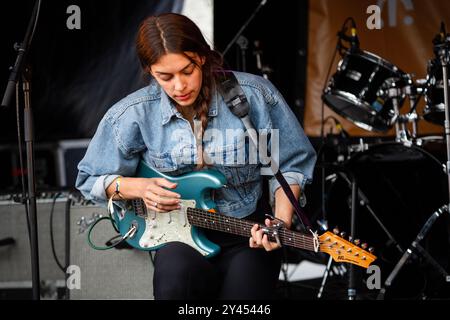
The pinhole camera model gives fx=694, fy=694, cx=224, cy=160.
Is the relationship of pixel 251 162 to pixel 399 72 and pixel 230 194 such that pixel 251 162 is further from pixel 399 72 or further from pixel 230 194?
pixel 399 72

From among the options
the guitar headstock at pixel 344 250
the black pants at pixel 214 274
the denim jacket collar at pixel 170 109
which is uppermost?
the denim jacket collar at pixel 170 109

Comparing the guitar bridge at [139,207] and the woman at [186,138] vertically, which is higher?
the woman at [186,138]

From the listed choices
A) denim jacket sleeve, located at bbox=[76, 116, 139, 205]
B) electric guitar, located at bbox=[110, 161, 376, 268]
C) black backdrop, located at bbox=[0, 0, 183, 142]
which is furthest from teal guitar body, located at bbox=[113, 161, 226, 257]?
black backdrop, located at bbox=[0, 0, 183, 142]

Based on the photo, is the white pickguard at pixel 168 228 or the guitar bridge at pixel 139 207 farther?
the guitar bridge at pixel 139 207

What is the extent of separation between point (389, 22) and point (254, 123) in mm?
2439

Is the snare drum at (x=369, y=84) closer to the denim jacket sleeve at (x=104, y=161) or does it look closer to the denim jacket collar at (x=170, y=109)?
the denim jacket collar at (x=170, y=109)

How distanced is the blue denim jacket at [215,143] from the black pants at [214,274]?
10.6 inches

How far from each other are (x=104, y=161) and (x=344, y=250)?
39.6 inches

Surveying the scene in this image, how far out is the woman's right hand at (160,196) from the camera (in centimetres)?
257

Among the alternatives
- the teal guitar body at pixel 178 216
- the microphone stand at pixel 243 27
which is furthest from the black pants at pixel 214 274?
the microphone stand at pixel 243 27

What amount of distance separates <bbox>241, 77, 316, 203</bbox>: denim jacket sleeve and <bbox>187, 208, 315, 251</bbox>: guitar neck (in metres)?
0.25

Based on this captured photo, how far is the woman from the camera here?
2525mm
